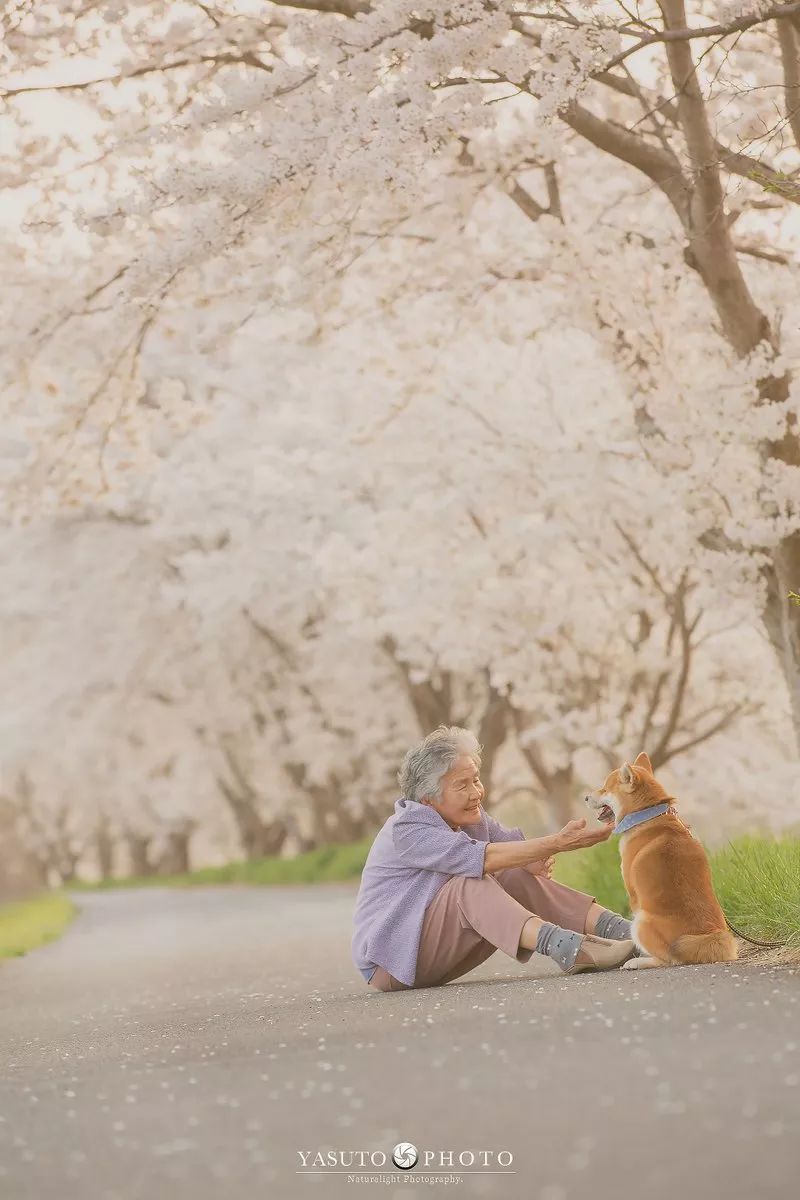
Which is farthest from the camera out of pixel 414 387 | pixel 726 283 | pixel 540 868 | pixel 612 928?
pixel 414 387

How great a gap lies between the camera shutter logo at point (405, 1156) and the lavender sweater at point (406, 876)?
10.6ft

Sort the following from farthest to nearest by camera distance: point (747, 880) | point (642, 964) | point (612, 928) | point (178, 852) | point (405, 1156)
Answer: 1. point (178, 852)
2. point (747, 880)
3. point (612, 928)
4. point (642, 964)
5. point (405, 1156)

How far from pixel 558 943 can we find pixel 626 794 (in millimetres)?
711

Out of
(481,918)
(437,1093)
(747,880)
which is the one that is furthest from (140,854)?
(437,1093)

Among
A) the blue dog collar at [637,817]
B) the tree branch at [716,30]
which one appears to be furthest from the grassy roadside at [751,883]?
the tree branch at [716,30]

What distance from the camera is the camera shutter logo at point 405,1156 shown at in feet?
11.7

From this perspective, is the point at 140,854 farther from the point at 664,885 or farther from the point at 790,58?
the point at 664,885

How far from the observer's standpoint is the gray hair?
719cm

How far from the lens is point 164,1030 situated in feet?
22.2

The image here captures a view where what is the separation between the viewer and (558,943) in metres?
6.62

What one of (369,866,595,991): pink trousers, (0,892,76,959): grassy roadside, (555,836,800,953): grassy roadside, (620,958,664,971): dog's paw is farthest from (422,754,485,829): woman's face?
(0,892,76,959): grassy roadside

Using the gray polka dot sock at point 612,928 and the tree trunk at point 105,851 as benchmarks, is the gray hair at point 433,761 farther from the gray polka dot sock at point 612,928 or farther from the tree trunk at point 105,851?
the tree trunk at point 105,851

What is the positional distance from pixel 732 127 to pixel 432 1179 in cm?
940

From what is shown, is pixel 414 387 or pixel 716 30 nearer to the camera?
pixel 716 30
